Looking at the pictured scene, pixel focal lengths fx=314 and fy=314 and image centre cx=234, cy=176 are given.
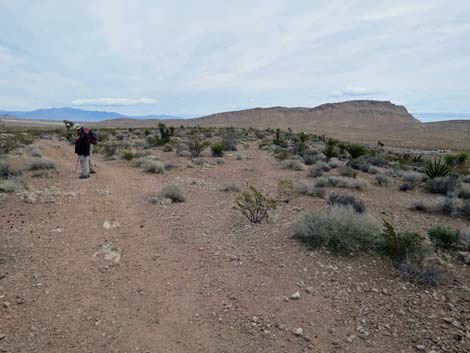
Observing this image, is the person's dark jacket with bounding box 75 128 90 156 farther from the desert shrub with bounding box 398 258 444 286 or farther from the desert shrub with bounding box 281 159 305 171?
the desert shrub with bounding box 398 258 444 286

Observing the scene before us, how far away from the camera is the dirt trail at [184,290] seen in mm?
3355

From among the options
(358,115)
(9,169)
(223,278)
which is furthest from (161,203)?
(358,115)

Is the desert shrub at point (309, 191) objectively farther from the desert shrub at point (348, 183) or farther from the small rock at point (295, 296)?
the small rock at point (295, 296)

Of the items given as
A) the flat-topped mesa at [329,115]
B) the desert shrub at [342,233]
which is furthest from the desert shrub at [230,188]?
the flat-topped mesa at [329,115]

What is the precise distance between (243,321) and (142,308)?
4.11 ft

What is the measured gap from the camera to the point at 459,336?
3311 mm

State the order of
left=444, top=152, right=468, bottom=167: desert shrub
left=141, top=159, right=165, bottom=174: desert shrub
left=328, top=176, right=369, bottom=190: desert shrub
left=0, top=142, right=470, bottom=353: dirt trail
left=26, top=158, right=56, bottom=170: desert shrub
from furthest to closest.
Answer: left=444, top=152, right=468, bottom=167: desert shrub, left=141, top=159, right=165, bottom=174: desert shrub, left=26, top=158, right=56, bottom=170: desert shrub, left=328, top=176, right=369, bottom=190: desert shrub, left=0, top=142, right=470, bottom=353: dirt trail

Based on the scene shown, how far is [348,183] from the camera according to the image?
10.3 m

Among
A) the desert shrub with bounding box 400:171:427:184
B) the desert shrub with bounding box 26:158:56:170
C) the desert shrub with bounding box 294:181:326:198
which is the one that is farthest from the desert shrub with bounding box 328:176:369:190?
the desert shrub with bounding box 26:158:56:170

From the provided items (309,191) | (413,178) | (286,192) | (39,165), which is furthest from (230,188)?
(39,165)

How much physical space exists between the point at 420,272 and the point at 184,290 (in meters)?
3.24

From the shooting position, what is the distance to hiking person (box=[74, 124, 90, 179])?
1032cm

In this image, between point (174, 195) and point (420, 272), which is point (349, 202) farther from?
point (174, 195)

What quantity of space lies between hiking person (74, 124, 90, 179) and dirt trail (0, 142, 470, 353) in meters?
3.61
